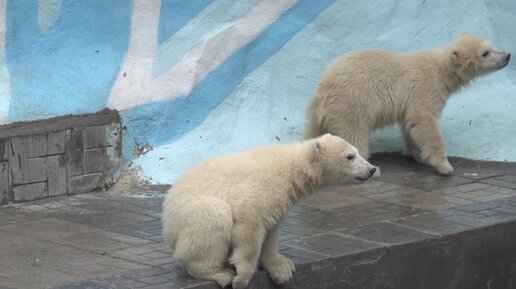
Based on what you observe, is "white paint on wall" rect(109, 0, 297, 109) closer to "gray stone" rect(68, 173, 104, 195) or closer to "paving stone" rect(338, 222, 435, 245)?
"gray stone" rect(68, 173, 104, 195)

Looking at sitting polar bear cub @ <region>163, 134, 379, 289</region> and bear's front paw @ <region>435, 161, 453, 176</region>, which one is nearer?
sitting polar bear cub @ <region>163, 134, 379, 289</region>

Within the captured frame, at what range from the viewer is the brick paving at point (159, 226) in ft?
17.4

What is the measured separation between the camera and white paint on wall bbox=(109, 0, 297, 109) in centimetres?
743

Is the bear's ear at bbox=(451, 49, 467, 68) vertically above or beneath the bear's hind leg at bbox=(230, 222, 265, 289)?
Answer: above

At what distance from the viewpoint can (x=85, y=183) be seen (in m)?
7.13

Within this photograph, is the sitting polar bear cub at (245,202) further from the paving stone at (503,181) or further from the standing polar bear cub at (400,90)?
the paving stone at (503,181)

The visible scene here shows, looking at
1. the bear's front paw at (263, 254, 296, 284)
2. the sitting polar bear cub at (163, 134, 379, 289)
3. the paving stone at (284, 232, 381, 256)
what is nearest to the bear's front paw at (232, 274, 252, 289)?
the sitting polar bear cub at (163, 134, 379, 289)

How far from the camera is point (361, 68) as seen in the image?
25.3 ft

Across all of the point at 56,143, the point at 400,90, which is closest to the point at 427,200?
the point at 400,90

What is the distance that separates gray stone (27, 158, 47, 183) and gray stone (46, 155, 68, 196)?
1.5 inches

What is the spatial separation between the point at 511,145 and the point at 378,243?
2982 mm

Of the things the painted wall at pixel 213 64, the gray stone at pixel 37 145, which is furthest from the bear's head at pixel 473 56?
the gray stone at pixel 37 145

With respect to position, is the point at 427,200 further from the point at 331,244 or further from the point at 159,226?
the point at 159,226

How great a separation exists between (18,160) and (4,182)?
169 millimetres
